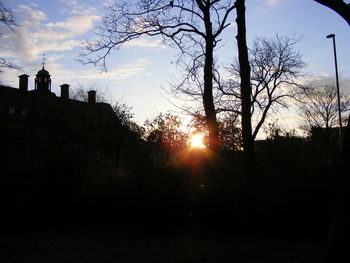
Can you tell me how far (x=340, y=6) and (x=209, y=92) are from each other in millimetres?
9781

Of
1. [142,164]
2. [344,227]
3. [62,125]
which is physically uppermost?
[62,125]

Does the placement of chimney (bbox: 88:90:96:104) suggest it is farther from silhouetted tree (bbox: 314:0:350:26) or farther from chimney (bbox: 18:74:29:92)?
silhouetted tree (bbox: 314:0:350:26)

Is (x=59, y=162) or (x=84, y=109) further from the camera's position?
(x=84, y=109)

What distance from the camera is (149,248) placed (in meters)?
9.76

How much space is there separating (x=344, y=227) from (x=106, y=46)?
11697mm

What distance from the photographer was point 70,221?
1241cm

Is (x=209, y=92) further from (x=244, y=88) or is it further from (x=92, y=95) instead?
(x=92, y=95)

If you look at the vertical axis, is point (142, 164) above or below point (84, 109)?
below

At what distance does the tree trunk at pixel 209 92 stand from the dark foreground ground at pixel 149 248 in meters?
4.98

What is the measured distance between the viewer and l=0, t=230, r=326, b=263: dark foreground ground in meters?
8.50

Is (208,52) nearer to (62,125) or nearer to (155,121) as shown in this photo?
(62,125)

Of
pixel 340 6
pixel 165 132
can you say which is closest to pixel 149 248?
pixel 340 6

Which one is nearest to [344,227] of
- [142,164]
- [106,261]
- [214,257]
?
[214,257]

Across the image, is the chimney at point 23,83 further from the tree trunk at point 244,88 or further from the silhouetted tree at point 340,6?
the silhouetted tree at point 340,6
